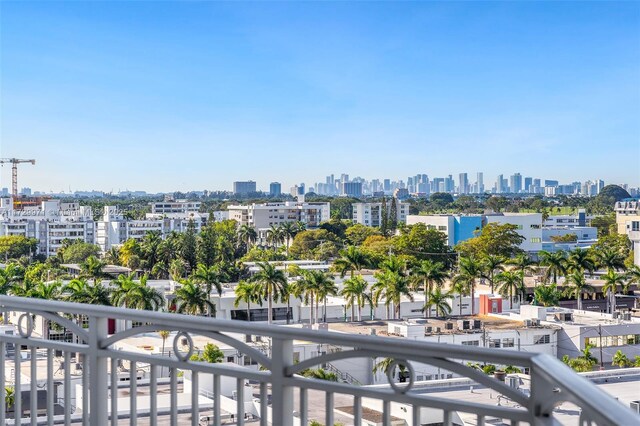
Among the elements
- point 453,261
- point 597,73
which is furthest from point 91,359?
point 597,73

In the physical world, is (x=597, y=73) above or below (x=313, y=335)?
above

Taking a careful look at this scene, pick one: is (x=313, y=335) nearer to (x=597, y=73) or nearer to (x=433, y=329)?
(x=433, y=329)

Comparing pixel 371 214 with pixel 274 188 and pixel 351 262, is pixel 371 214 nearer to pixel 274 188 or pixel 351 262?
pixel 351 262

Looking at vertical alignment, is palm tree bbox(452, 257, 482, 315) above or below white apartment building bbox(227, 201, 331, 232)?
below

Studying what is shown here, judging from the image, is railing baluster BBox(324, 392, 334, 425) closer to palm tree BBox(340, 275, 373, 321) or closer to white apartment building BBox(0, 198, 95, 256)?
palm tree BBox(340, 275, 373, 321)

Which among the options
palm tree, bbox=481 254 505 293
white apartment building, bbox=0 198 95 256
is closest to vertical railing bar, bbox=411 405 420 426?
palm tree, bbox=481 254 505 293
